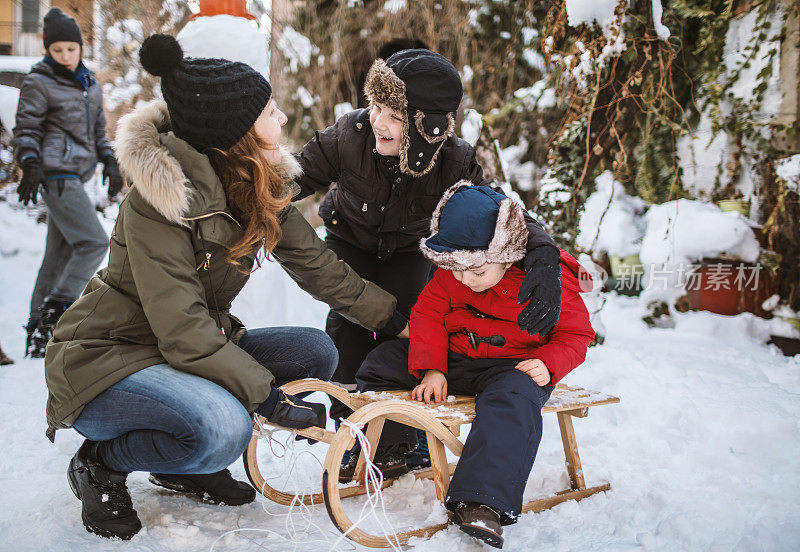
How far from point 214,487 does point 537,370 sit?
110 cm

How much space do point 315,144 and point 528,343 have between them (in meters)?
1.09

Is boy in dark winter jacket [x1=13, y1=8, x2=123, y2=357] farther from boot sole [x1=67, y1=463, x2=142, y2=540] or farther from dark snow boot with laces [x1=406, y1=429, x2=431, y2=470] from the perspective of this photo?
dark snow boot with laces [x1=406, y1=429, x2=431, y2=470]

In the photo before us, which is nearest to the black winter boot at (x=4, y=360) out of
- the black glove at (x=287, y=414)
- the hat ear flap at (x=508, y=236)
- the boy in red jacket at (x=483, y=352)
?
the boy in red jacket at (x=483, y=352)

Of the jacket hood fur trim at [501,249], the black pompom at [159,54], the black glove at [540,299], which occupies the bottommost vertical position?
the black glove at [540,299]

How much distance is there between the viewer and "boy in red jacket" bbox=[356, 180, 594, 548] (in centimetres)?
168

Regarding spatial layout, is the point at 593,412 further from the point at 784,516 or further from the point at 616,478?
the point at 784,516

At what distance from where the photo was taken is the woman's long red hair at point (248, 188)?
1748mm

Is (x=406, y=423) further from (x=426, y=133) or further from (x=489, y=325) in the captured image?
(x=426, y=133)

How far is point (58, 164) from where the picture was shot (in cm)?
373

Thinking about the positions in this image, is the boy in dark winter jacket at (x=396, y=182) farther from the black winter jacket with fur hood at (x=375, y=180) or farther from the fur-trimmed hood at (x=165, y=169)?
the fur-trimmed hood at (x=165, y=169)

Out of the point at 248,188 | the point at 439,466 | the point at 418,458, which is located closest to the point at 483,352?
the point at 439,466

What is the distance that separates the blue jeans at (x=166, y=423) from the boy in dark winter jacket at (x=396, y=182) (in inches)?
28.5

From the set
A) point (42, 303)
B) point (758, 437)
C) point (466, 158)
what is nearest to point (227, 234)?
point (466, 158)

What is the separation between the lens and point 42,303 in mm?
3789
